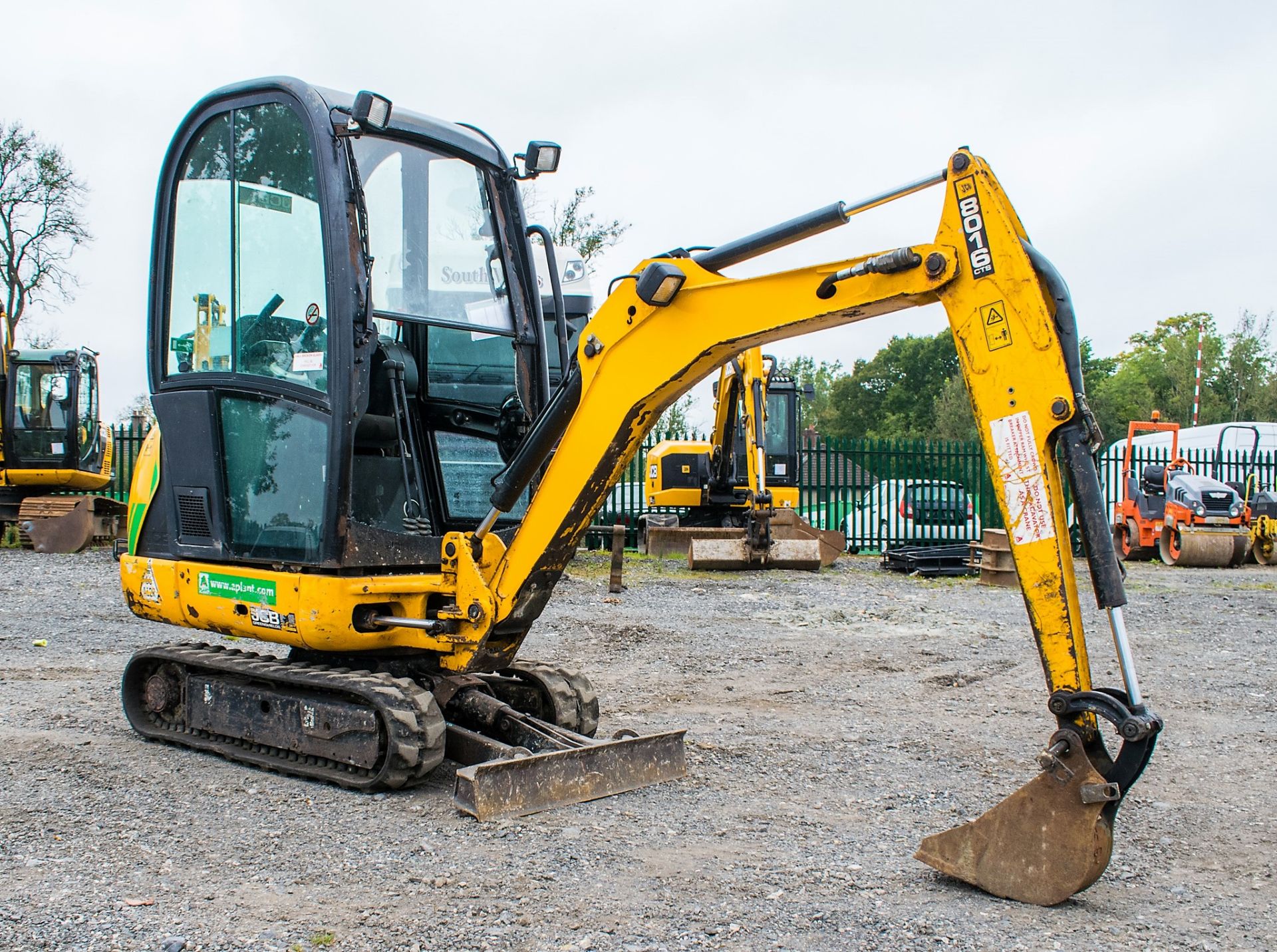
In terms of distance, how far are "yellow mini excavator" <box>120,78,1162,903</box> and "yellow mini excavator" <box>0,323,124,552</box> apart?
42.5ft

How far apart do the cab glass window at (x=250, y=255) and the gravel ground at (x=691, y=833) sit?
194cm

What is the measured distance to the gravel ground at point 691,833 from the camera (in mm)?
3428

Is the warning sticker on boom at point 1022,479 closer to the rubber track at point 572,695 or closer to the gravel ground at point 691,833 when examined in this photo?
the gravel ground at point 691,833

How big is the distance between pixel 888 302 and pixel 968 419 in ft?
164

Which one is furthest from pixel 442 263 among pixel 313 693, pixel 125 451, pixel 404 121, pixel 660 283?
pixel 125 451

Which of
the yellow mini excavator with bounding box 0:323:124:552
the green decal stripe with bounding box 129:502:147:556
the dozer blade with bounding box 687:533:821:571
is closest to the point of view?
the green decal stripe with bounding box 129:502:147:556

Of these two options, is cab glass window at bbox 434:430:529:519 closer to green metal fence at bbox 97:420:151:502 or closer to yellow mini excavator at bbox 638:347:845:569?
yellow mini excavator at bbox 638:347:845:569

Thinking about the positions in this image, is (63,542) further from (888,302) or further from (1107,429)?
(1107,429)

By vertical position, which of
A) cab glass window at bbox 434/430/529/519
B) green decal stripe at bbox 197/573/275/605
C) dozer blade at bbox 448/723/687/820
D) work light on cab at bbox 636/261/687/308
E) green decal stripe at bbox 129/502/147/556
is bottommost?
dozer blade at bbox 448/723/687/820

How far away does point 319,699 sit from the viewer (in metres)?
5.14

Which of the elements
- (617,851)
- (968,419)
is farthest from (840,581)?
(968,419)

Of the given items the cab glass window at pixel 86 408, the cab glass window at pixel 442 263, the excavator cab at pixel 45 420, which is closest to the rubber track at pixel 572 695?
the cab glass window at pixel 442 263

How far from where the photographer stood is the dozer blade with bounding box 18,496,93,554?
16969 mm

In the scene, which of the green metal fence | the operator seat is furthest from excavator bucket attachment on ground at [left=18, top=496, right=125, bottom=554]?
the operator seat
